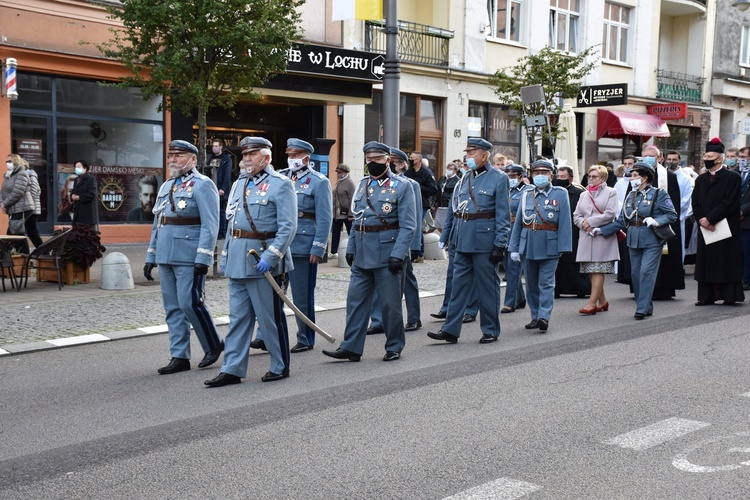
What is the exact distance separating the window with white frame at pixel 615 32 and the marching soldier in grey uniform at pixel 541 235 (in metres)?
23.3

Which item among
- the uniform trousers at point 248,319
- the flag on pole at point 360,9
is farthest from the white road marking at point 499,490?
the flag on pole at point 360,9

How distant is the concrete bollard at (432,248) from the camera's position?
1802cm

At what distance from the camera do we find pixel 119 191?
19.5 m

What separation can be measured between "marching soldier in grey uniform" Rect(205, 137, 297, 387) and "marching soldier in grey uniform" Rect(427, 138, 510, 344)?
225 cm

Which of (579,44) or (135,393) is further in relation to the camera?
(579,44)

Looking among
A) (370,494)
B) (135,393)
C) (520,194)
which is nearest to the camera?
(370,494)

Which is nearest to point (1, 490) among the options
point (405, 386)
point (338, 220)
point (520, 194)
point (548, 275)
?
point (405, 386)

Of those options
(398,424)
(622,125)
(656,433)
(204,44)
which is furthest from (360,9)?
(622,125)

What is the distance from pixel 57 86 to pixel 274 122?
6170 millimetres

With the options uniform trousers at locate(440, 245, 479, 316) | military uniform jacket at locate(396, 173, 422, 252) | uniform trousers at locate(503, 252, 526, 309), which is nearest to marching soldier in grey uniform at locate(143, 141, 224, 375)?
military uniform jacket at locate(396, 173, 422, 252)

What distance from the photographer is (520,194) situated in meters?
12.1

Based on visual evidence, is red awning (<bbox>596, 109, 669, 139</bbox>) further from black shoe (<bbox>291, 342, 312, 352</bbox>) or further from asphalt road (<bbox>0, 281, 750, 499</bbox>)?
black shoe (<bbox>291, 342, 312, 352</bbox>)

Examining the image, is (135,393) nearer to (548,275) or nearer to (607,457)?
(607,457)

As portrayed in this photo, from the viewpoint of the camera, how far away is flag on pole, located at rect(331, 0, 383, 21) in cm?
1585
